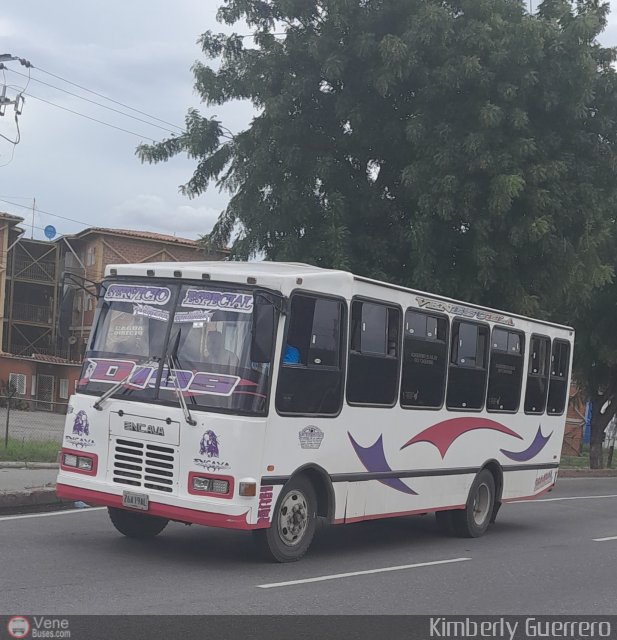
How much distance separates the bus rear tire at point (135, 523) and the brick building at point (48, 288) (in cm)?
3847

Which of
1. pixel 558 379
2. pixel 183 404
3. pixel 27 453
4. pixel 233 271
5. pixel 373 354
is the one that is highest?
pixel 233 271

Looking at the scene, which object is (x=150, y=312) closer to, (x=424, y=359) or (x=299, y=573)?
(x=299, y=573)

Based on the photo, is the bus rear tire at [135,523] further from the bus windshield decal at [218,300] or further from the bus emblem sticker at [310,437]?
the bus windshield decal at [218,300]

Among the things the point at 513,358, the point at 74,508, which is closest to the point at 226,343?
the point at 74,508

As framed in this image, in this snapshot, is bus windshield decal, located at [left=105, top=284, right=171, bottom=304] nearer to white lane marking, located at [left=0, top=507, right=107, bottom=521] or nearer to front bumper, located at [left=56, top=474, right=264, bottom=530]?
front bumper, located at [left=56, top=474, right=264, bottom=530]

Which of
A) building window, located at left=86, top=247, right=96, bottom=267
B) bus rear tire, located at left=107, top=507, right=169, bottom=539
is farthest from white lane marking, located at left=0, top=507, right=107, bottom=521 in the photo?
building window, located at left=86, top=247, right=96, bottom=267

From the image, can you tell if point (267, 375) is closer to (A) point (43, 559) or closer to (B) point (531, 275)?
(A) point (43, 559)

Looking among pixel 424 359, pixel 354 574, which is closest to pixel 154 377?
pixel 354 574

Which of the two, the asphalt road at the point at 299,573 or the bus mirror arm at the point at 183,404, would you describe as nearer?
the asphalt road at the point at 299,573

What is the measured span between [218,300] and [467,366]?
4.32 meters

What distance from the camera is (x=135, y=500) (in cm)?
895

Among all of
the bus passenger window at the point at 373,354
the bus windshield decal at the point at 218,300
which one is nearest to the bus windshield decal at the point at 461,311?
the bus passenger window at the point at 373,354

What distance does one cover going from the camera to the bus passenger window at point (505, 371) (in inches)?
509

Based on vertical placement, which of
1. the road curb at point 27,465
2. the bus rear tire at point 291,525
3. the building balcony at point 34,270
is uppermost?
the building balcony at point 34,270
